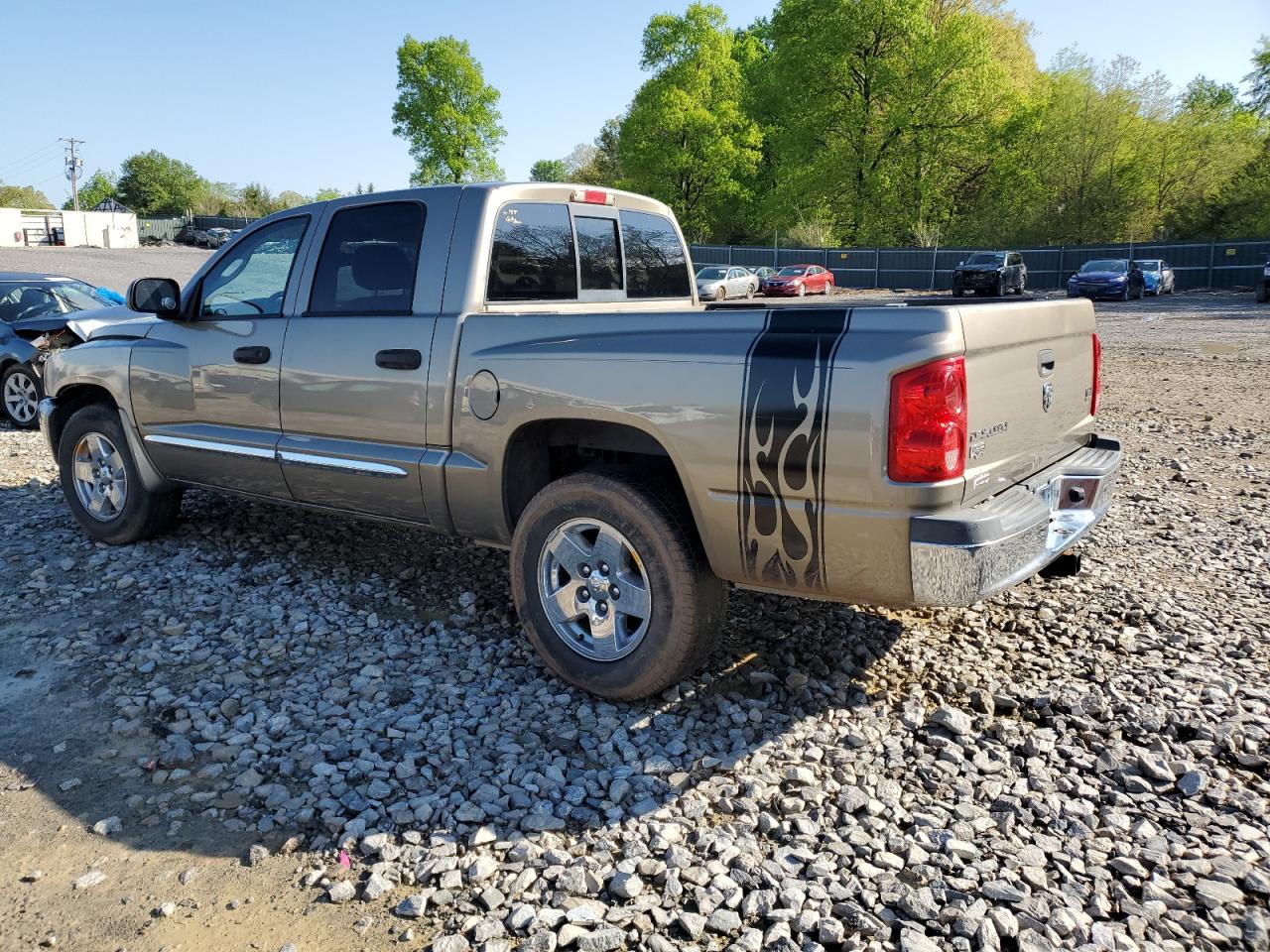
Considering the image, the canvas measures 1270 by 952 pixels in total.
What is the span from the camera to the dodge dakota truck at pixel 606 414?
296cm

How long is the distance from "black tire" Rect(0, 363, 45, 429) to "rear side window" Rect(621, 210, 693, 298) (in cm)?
826

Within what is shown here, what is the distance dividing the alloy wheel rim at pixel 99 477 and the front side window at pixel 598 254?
3.18 metres

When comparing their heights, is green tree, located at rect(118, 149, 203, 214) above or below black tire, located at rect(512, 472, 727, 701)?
above

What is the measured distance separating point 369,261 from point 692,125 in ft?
174

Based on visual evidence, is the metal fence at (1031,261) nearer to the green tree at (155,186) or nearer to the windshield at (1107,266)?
the windshield at (1107,266)

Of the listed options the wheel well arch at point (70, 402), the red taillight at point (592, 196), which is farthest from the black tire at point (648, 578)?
the wheel well arch at point (70, 402)

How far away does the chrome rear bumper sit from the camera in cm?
290

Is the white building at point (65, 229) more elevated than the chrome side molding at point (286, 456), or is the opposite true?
the white building at point (65, 229)

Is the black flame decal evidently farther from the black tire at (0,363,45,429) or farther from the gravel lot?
the black tire at (0,363,45,429)

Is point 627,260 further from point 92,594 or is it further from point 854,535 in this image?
point 92,594

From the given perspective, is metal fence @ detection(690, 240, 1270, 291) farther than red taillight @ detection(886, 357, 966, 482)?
Yes

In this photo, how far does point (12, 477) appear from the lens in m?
7.64

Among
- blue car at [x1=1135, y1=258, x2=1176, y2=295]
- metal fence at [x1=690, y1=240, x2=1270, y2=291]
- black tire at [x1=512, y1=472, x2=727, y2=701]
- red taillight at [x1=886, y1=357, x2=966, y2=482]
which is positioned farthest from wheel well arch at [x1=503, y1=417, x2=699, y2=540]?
metal fence at [x1=690, y1=240, x2=1270, y2=291]

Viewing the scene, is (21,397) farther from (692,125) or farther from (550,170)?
(550,170)
